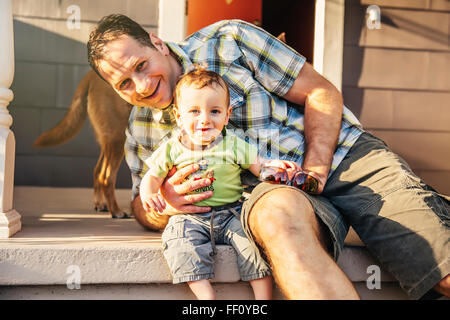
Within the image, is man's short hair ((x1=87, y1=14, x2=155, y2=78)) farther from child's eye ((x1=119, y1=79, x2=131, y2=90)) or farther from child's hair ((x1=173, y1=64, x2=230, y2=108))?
child's hair ((x1=173, y1=64, x2=230, y2=108))

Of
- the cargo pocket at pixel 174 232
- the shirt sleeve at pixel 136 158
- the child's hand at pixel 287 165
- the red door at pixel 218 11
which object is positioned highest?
the red door at pixel 218 11

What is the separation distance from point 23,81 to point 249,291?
308cm

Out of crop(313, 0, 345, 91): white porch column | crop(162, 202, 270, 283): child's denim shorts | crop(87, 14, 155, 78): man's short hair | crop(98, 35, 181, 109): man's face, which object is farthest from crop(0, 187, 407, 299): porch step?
crop(313, 0, 345, 91): white porch column

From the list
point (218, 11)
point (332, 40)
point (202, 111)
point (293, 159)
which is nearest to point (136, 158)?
point (202, 111)

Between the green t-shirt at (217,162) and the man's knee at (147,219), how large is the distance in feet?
0.92

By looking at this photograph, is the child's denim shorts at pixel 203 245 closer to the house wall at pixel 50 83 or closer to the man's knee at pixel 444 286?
the man's knee at pixel 444 286

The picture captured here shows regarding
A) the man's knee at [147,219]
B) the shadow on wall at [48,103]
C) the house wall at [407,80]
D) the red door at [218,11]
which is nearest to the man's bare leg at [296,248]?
the man's knee at [147,219]

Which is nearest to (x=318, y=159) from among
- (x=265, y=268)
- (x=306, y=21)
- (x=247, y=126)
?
(x=247, y=126)

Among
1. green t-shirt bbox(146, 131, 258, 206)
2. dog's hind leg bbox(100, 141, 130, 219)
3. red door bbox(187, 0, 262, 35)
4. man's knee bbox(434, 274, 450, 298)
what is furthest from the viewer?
red door bbox(187, 0, 262, 35)

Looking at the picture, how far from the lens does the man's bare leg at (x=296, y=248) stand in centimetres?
111

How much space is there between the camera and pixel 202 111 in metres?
1.43

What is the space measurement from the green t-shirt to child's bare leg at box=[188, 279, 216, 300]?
28cm

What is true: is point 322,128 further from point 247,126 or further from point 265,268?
point 265,268

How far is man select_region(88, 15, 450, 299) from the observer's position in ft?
3.96
